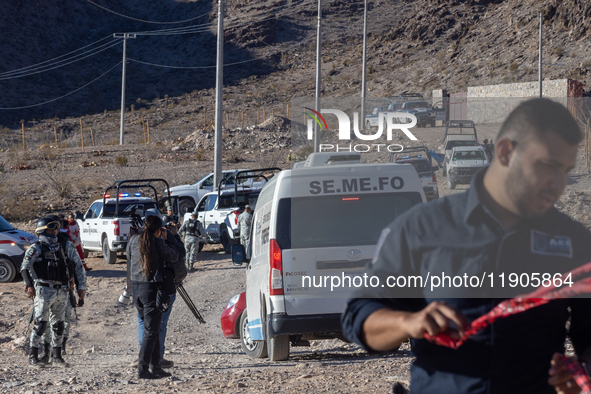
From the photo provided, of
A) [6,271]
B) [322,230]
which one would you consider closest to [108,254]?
[6,271]

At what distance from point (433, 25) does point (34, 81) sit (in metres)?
42.4

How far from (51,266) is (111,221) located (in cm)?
888

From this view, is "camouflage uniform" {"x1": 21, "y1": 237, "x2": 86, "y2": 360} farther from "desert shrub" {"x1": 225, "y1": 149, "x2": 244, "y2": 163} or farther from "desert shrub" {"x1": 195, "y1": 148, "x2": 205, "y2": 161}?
"desert shrub" {"x1": 195, "y1": 148, "x2": 205, "y2": 161}

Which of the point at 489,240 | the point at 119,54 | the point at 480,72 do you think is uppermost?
the point at 119,54

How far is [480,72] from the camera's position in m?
56.5

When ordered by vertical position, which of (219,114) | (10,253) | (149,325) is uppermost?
(219,114)

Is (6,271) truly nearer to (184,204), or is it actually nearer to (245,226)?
(245,226)

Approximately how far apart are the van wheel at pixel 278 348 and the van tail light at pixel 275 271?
0.85m

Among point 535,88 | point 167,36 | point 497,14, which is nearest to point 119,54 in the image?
point 167,36

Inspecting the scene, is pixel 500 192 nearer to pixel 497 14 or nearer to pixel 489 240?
pixel 489 240

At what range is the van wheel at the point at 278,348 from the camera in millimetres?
7395

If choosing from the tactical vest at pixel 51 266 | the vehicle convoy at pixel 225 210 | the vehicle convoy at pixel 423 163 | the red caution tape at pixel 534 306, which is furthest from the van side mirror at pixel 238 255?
the vehicle convoy at pixel 225 210

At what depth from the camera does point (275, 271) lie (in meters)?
6.71

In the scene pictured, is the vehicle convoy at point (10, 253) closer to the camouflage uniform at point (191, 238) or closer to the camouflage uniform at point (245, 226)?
the camouflage uniform at point (191, 238)
